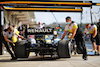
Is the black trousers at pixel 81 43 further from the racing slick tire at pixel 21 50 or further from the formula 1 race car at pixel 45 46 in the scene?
the racing slick tire at pixel 21 50

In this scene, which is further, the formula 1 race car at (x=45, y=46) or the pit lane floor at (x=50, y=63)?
the formula 1 race car at (x=45, y=46)

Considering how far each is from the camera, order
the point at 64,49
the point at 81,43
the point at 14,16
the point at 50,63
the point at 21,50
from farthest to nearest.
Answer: the point at 14,16, the point at 81,43, the point at 21,50, the point at 64,49, the point at 50,63

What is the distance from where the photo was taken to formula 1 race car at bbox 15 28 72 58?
842 cm

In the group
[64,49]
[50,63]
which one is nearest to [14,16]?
[64,49]

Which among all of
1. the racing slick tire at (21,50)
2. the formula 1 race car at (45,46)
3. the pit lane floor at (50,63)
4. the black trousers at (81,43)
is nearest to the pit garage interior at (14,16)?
the formula 1 race car at (45,46)

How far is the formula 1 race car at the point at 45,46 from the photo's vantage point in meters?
8.42

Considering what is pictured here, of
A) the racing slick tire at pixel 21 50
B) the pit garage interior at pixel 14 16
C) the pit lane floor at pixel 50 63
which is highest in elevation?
the pit garage interior at pixel 14 16

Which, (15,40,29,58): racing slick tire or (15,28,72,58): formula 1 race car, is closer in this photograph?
(15,28,72,58): formula 1 race car

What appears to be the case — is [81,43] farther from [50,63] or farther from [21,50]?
[21,50]

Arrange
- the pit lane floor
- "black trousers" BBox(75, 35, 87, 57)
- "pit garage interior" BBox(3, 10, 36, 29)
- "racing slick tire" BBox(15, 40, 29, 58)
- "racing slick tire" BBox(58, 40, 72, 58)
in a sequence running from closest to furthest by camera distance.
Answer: the pit lane floor → "racing slick tire" BBox(58, 40, 72, 58) → "racing slick tire" BBox(15, 40, 29, 58) → "black trousers" BBox(75, 35, 87, 57) → "pit garage interior" BBox(3, 10, 36, 29)

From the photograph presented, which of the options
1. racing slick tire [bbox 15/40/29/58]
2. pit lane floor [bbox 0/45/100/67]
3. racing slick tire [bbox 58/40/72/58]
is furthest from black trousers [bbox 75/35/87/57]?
racing slick tire [bbox 15/40/29/58]

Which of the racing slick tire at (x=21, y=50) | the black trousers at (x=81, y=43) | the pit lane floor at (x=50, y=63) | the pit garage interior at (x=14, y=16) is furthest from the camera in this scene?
the pit garage interior at (x=14, y=16)

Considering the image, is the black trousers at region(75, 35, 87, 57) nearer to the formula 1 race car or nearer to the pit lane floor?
the formula 1 race car

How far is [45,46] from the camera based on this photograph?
875 centimetres
